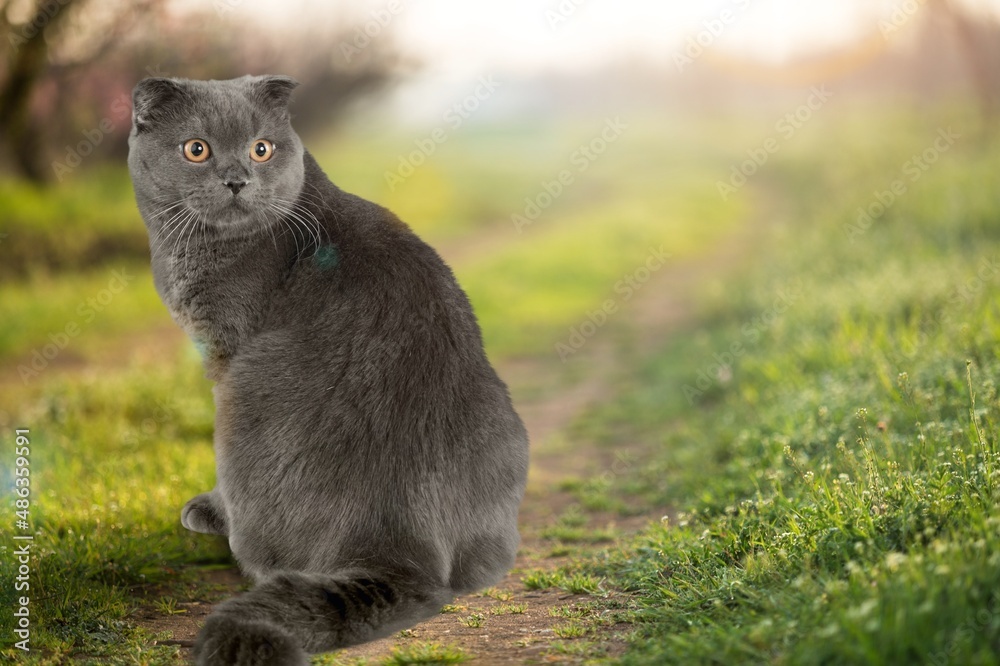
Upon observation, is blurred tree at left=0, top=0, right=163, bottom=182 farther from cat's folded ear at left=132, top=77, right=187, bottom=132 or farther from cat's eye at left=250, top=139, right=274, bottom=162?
cat's eye at left=250, top=139, right=274, bottom=162

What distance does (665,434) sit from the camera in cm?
630

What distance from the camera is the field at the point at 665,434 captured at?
9.55 feet

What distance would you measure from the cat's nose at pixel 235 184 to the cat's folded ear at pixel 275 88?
1.28ft

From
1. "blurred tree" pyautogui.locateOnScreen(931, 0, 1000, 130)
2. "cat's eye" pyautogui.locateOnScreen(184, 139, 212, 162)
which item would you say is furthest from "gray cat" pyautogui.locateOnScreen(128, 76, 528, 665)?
"blurred tree" pyautogui.locateOnScreen(931, 0, 1000, 130)

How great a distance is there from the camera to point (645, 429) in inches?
261

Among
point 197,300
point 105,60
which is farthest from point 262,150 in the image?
point 105,60

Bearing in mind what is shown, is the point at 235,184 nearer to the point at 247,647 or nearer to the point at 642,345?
the point at 247,647

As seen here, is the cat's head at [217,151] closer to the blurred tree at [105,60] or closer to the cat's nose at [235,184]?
the cat's nose at [235,184]

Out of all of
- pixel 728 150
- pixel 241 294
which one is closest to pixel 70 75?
pixel 241 294

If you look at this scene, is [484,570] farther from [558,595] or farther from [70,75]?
[70,75]

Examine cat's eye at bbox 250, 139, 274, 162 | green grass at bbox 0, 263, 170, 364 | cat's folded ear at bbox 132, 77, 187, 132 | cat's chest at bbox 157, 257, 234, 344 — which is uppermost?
green grass at bbox 0, 263, 170, 364

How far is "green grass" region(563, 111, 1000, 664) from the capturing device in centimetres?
251

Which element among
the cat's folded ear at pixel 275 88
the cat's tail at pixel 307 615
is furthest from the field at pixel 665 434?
the cat's folded ear at pixel 275 88

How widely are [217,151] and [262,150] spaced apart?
0.17 metres
